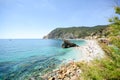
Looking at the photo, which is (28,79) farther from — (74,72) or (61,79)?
(74,72)

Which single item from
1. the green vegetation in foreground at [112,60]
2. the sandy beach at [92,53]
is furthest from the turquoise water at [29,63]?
the green vegetation in foreground at [112,60]

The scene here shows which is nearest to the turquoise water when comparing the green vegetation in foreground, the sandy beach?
the sandy beach

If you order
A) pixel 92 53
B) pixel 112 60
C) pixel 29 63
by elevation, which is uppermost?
pixel 112 60

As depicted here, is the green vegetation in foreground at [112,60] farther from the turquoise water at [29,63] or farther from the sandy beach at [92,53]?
the turquoise water at [29,63]

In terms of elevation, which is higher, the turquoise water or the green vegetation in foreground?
the green vegetation in foreground

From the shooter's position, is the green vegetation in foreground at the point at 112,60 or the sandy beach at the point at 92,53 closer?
the green vegetation in foreground at the point at 112,60

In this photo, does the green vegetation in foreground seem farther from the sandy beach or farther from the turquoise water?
the turquoise water

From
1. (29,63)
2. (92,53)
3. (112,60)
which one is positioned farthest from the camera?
(92,53)

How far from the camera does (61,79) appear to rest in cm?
1552

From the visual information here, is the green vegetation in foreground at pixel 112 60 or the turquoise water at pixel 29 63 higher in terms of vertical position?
the green vegetation in foreground at pixel 112 60

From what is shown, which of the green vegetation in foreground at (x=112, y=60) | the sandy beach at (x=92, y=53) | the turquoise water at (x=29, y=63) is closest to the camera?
the green vegetation in foreground at (x=112, y=60)

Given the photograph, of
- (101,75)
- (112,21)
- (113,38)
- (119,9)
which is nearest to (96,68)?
(101,75)

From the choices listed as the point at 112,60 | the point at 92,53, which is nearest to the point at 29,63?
the point at 92,53

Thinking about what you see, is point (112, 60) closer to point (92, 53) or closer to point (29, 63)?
point (29, 63)
